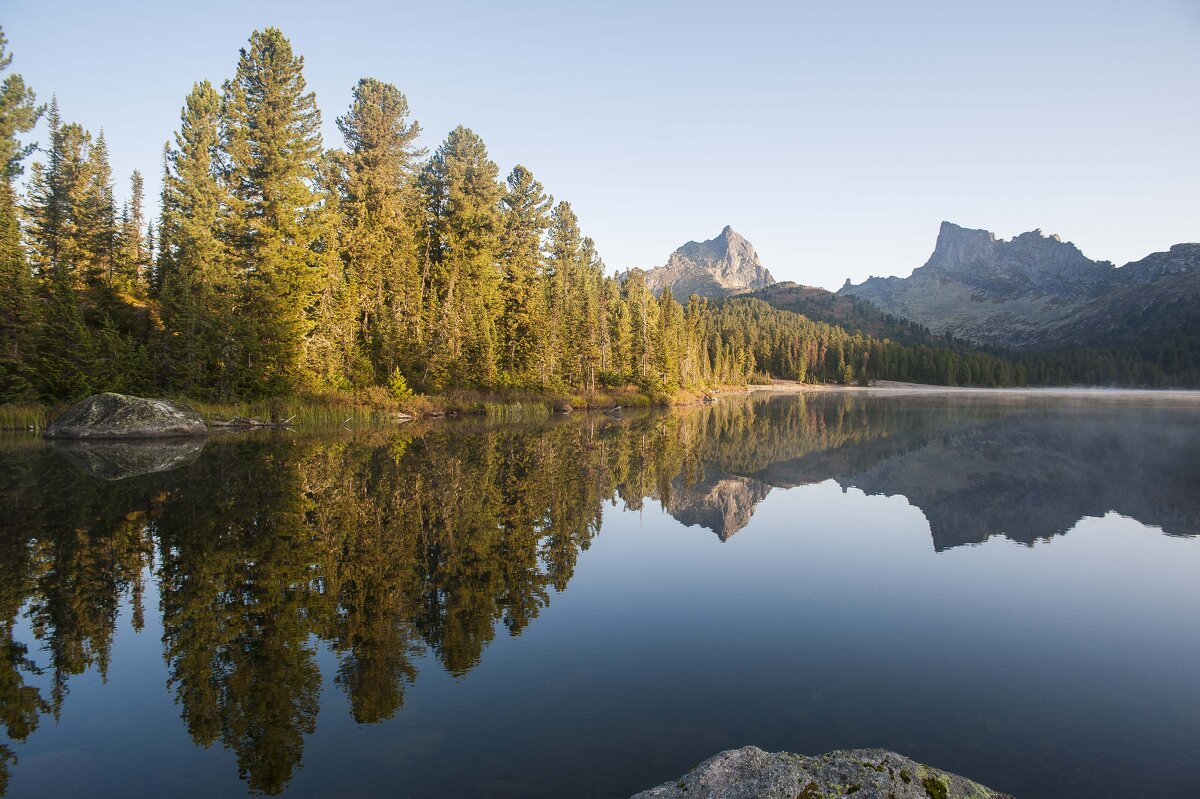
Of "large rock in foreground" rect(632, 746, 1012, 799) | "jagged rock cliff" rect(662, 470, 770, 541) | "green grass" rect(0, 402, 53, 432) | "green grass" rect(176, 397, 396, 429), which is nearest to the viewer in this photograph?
"large rock in foreground" rect(632, 746, 1012, 799)

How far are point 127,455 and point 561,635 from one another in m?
26.8

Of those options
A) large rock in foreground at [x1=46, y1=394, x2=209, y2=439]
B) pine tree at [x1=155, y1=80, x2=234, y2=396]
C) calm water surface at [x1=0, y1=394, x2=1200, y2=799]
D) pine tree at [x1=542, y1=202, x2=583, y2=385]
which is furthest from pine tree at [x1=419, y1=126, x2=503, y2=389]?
calm water surface at [x1=0, y1=394, x2=1200, y2=799]

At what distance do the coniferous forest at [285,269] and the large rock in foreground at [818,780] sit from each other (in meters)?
44.5

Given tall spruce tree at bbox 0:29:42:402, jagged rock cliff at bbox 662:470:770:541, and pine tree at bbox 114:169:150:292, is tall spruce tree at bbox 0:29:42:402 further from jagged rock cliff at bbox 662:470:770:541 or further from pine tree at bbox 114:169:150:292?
jagged rock cliff at bbox 662:470:770:541

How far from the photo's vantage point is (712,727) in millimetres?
6383

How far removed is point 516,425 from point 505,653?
3629 centimetres

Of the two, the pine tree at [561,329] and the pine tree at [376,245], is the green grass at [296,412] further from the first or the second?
the pine tree at [561,329]

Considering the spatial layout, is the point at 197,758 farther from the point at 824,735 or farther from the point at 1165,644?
the point at 1165,644

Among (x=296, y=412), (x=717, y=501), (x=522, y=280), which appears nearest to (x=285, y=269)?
(x=296, y=412)

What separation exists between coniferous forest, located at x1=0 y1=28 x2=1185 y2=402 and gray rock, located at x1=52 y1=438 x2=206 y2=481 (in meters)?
10.7

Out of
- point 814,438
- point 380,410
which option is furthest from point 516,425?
point 814,438

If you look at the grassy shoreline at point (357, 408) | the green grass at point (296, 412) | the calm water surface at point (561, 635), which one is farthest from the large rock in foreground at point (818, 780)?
the grassy shoreline at point (357, 408)

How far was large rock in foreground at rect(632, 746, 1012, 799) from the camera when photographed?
4.25 meters

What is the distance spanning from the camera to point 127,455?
86.3 ft
